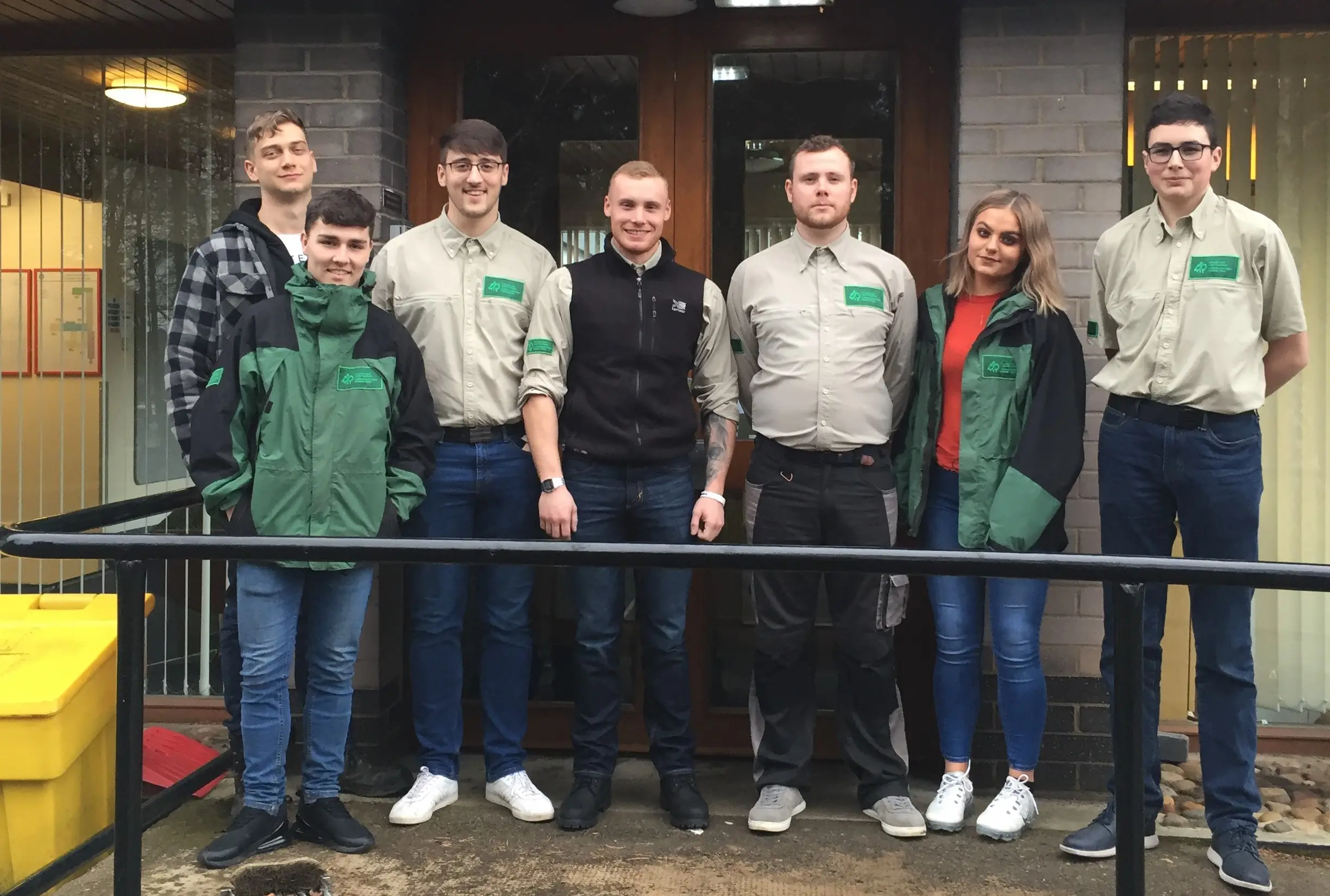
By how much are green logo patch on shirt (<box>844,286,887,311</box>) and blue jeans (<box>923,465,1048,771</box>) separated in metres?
0.51

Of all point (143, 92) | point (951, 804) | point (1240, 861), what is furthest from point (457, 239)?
point (1240, 861)

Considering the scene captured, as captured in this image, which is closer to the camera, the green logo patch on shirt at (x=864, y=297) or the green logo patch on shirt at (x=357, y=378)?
the green logo patch on shirt at (x=357, y=378)

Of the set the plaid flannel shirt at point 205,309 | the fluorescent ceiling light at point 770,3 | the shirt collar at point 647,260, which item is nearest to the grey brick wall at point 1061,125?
the fluorescent ceiling light at point 770,3

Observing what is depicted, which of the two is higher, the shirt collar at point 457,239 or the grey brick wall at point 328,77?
the grey brick wall at point 328,77

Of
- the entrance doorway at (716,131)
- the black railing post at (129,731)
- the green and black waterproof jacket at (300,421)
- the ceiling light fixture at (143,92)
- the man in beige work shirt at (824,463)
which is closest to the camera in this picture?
the black railing post at (129,731)

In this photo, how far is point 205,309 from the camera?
342cm

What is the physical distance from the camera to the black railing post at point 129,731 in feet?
8.53

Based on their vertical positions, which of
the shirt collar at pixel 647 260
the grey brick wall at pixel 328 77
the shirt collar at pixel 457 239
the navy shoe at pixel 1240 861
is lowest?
the navy shoe at pixel 1240 861

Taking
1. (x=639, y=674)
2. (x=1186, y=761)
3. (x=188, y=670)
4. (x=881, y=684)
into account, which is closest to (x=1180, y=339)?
(x=881, y=684)

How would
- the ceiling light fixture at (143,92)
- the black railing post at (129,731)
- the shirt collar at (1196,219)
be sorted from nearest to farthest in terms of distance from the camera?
1. the black railing post at (129,731)
2. the shirt collar at (1196,219)
3. the ceiling light fixture at (143,92)

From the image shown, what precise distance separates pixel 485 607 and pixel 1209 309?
7.25 feet

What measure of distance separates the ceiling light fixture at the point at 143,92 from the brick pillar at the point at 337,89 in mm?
680

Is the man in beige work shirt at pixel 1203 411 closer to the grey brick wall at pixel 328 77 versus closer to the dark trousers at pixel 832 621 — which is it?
the dark trousers at pixel 832 621

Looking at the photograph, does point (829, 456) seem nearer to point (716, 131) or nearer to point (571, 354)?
point (571, 354)
